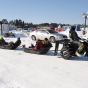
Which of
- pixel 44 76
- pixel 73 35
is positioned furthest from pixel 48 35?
pixel 44 76

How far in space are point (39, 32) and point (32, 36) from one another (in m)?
1.00

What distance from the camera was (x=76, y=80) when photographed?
4770 mm

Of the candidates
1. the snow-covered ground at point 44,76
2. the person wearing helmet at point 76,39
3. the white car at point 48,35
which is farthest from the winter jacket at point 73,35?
the white car at point 48,35

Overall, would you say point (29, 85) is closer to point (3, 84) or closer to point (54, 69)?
point (3, 84)

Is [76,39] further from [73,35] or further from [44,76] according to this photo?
[44,76]

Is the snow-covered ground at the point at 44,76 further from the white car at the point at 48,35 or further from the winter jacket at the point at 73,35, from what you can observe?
the white car at the point at 48,35

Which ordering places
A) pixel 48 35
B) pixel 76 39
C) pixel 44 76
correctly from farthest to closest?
1. pixel 48 35
2. pixel 76 39
3. pixel 44 76

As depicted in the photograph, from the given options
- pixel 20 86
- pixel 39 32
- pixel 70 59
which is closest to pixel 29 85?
pixel 20 86

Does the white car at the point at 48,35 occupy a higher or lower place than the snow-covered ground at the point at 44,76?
higher

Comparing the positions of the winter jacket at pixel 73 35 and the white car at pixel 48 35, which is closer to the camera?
the winter jacket at pixel 73 35

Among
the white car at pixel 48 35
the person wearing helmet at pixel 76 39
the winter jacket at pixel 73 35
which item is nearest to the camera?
the person wearing helmet at pixel 76 39

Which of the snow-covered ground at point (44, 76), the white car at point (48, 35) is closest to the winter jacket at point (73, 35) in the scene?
the snow-covered ground at point (44, 76)

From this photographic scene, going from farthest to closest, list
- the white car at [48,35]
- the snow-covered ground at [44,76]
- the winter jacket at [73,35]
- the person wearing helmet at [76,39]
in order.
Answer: the white car at [48,35]
the winter jacket at [73,35]
the person wearing helmet at [76,39]
the snow-covered ground at [44,76]

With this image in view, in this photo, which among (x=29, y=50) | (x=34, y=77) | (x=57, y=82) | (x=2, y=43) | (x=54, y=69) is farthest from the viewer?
(x=2, y=43)
